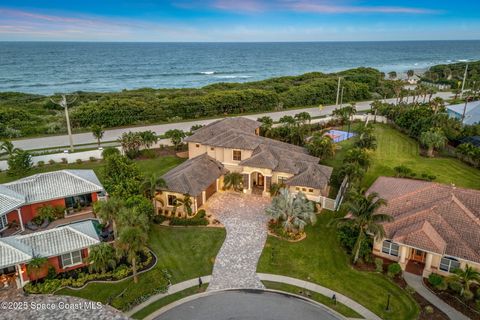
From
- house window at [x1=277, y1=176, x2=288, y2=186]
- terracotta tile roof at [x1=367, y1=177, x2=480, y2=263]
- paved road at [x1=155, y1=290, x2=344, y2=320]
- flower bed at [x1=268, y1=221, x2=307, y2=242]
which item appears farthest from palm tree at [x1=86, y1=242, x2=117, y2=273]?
terracotta tile roof at [x1=367, y1=177, x2=480, y2=263]

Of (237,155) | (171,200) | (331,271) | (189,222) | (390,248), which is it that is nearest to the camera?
(331,271)

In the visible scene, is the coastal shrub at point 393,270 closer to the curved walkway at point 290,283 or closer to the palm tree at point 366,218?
the palm tree at point 366,218

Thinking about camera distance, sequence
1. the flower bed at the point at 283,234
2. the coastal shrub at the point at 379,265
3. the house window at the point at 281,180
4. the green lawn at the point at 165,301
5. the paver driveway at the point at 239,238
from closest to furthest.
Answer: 1. the green lawn at the point at 165,301
2. the paver driveway at the point at 239,238
3. the coastal shrub at the point at 379,265
4. the flower bed at the point at 283,234
5. the house window at the point at 281,180

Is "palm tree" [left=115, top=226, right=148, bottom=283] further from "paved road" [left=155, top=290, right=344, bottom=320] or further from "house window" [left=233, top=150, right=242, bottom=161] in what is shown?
"house window" [left=233, top=150, right=242, bottom=161]

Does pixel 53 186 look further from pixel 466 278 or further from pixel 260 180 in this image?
pixel 466 278

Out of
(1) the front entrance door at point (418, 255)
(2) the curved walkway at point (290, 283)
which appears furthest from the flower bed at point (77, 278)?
(1) the front entrance door at point (418, 255)

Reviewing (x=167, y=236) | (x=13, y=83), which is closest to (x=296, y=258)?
(x=167, y=236)

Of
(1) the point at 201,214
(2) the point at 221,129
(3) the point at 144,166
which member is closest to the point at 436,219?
(1) the point at 201,214
